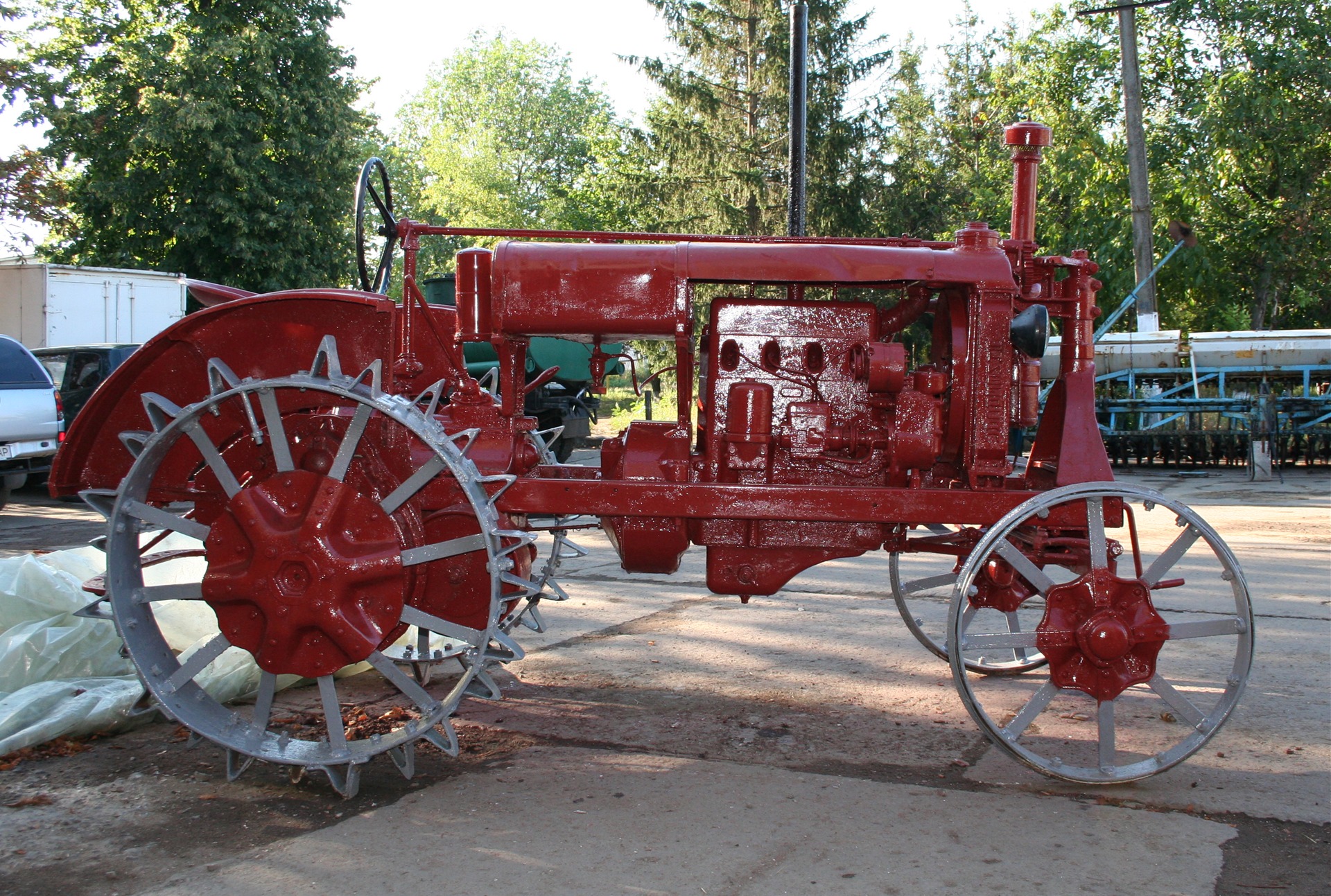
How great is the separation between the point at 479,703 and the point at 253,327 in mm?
1866

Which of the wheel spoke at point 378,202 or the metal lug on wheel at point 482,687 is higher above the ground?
the wheel spoke at point 378,202

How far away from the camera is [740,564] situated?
167 inches

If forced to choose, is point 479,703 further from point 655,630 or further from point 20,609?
point 20,609

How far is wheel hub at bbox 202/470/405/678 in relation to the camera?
12.0 ft

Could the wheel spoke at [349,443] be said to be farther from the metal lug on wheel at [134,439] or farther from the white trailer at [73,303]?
the white trailer at [73,303]

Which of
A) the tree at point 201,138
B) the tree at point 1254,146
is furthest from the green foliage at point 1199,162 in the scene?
the tree at point 201,138

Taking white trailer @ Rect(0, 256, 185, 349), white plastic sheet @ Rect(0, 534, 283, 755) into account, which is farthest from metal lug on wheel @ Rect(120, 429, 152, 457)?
white trailer @ Rect(0, 256, 185, 349)

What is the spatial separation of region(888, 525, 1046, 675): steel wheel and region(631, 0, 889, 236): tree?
19.5 m

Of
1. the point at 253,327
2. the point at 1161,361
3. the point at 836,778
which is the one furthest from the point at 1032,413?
the point at 1161,361

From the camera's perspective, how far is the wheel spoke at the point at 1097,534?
373 cm

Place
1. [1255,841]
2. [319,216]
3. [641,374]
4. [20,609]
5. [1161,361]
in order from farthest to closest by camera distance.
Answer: [641,374]
[319,216]
[1161,361]
[20,609]
[1255,841]

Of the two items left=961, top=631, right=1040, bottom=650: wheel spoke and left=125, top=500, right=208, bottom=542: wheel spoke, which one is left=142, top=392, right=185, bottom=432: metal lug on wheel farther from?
left=961, top=631, right=1040, bottom=650: wheel spoke

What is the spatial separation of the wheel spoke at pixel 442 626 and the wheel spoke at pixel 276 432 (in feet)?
2.10

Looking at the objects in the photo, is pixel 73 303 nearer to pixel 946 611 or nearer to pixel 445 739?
pixel 946 611
